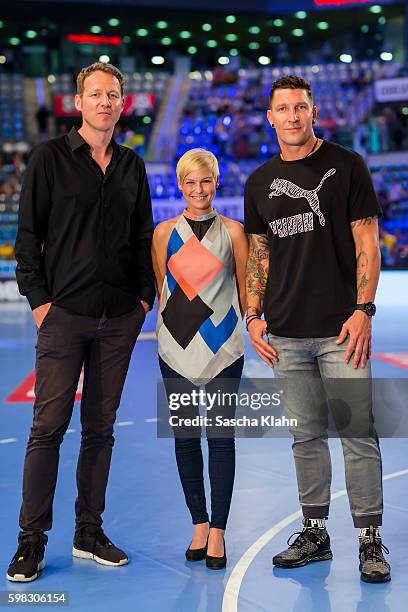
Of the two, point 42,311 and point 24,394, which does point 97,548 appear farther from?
point 24,394

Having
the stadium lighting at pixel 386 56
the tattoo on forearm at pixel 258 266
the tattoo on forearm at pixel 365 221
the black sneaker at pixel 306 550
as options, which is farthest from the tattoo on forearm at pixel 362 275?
the stadium lighting at pixel 386 56

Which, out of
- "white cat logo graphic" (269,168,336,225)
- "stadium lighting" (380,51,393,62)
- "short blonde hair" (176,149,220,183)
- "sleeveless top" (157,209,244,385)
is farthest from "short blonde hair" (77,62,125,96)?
"stadium lighting" (380,51,393,62)

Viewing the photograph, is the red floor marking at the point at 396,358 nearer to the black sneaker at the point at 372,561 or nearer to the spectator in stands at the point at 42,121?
the black sneaker at the point at 372,561

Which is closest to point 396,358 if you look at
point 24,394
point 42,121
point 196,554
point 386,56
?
point 24,394

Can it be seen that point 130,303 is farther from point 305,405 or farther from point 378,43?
point 378,43

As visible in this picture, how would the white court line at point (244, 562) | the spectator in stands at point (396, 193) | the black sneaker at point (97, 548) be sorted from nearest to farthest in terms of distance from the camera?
1. the white court line at point (244, 562)
2. the black sneaker at point (97, 548)
3. the spectator in stands at point (396, 193)

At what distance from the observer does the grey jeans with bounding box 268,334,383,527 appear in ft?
11.0

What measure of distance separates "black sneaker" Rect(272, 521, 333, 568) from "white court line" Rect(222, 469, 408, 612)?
13 cm

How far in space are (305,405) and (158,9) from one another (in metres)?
28.7

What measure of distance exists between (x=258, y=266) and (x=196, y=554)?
1141 millimetres

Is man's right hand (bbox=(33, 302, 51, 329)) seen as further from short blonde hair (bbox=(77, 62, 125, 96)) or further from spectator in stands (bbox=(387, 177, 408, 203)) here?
spectator in stands (bbox=(387, 177, 408, 203))

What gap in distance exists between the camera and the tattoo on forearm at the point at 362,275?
10.9 feet

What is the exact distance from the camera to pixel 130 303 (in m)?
3.54

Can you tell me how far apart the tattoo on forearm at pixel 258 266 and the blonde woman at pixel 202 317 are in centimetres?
6
